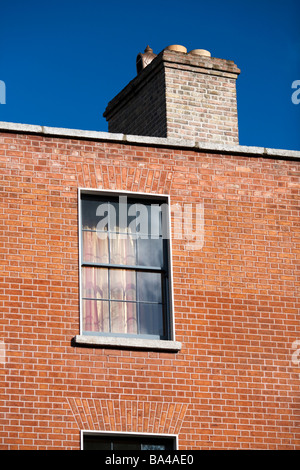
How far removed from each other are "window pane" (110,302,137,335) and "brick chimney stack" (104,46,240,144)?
13.8 feet

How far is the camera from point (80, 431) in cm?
1310

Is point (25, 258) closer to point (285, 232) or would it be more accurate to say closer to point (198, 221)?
point (198, 221)

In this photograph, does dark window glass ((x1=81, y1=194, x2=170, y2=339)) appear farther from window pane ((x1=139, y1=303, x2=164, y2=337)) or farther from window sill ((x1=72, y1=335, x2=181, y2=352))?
window sill ((x1=72, y1=335, x2=181, y2=352))

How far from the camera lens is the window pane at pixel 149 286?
14.4m

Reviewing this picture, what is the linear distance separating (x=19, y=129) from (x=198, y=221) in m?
2.97

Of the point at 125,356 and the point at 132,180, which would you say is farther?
the point at 132,180

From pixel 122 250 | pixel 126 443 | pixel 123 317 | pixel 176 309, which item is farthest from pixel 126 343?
pixel 122 250

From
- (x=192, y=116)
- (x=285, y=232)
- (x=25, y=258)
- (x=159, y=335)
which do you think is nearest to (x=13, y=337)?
(x=25, y=258)

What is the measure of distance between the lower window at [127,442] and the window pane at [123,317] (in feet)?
5.08

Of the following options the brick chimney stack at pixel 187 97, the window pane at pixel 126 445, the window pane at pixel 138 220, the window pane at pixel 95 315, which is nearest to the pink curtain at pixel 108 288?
the window pane at pixel 95 315

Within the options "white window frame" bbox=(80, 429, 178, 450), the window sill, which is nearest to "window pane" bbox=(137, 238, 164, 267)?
the window sill

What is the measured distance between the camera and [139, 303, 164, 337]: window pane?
46.6 ft

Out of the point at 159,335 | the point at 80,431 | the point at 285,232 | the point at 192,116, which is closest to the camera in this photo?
the point at 80,431

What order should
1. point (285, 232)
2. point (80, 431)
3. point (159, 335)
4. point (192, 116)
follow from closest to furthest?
point (80, 431) → point (159, 335) → point (285, 232) → point (192, 116)
